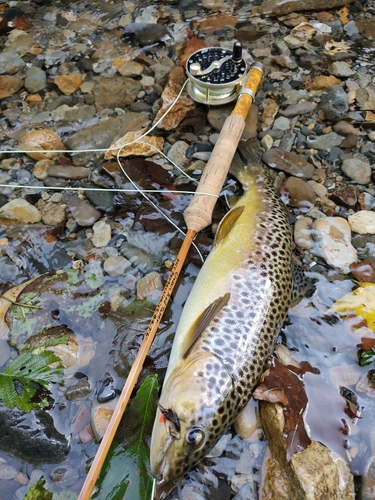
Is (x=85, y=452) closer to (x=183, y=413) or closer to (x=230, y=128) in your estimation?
(x=183, y=413)

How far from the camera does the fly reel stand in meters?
4.52

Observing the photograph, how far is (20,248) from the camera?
396 cm

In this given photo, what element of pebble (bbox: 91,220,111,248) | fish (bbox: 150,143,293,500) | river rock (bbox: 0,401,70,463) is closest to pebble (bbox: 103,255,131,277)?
pebble (bbox: 91,220,111,248)

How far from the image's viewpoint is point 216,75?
4609mm

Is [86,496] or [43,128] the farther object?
[43,128]

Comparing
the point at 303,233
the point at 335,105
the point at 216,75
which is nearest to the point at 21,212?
the point at 216,75

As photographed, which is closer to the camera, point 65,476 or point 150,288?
point 65,476

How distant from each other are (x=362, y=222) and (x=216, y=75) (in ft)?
7.06

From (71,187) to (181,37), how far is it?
2.86 meters

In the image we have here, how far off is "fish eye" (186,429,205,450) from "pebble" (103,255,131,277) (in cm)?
162

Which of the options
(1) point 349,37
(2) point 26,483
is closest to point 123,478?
(2) point 26,483

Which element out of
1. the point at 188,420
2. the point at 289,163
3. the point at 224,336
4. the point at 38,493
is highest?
the point at 289,163

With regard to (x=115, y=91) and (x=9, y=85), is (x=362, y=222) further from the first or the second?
(x=9, y=85)

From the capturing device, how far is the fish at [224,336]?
2633mm
